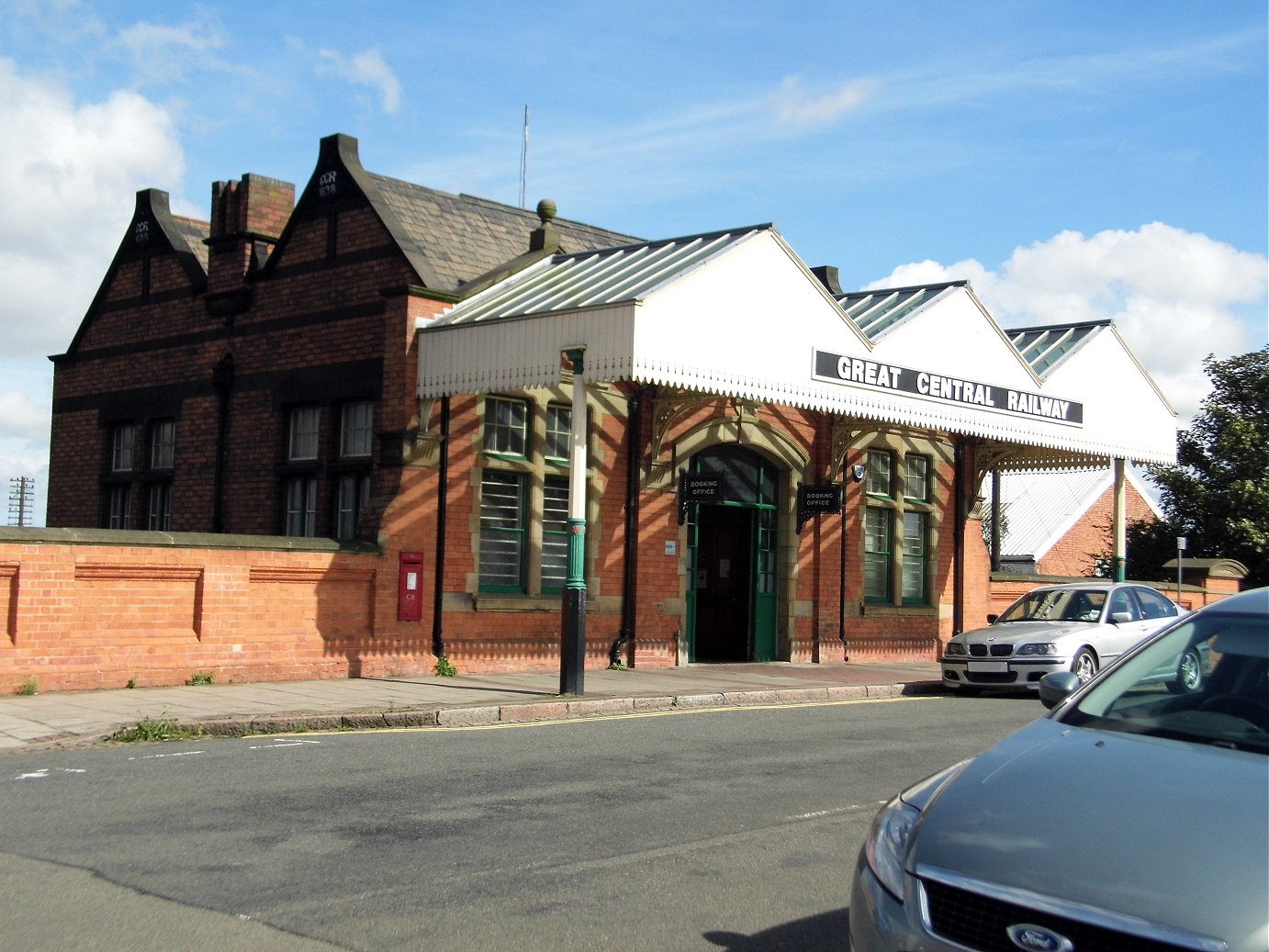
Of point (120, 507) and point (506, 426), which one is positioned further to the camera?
point (120, 507)

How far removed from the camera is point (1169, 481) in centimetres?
3681

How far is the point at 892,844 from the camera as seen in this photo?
14.5 ft

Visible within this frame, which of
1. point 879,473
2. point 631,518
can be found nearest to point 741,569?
point 631,518

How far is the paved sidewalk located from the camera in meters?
11.9

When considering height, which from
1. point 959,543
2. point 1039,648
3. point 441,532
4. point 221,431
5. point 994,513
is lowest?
point 1039,648

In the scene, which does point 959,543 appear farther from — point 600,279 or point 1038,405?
point 600,279

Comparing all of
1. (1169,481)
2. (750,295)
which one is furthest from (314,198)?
(1169,481)

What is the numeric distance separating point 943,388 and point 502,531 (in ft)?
22.6

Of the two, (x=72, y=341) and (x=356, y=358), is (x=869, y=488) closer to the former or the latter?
(x=356, y=358)

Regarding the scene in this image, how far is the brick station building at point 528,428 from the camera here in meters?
16.5

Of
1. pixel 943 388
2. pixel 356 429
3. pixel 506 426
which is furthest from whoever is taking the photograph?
pixel 943 388

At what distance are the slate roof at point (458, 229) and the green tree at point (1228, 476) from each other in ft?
68.6

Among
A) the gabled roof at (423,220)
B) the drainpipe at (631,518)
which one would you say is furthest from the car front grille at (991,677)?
the gabled roof at (423,220)

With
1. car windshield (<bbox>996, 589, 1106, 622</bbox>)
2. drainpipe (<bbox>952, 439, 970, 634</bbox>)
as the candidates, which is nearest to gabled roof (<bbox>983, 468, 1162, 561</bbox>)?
drainpipe (<bbox>952, 439, 970, 634</bbox>)
